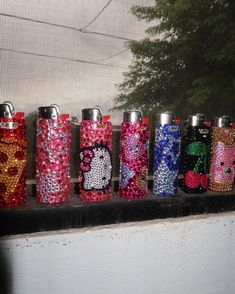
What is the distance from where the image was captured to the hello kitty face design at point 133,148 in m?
0.77

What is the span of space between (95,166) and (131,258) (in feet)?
0.83

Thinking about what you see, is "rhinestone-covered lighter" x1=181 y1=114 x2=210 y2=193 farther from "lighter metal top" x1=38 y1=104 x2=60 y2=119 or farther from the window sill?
"lighter metal top" x1=38 y1=104 x2=60 y2=119

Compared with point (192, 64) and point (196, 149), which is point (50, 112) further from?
point (192, 64)

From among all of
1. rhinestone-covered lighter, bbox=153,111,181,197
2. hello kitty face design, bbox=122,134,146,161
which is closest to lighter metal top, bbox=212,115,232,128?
rhinestone-covered lighter, bbox=153,111,181,197

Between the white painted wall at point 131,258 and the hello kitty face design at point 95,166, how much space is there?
11 cm

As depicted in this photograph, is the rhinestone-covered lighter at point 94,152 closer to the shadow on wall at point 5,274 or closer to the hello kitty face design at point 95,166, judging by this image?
the hello kitty face design at point 95,166

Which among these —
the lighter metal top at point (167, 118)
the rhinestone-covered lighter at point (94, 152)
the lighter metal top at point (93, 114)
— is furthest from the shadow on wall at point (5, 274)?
the lighter metal top at point (167, 118)

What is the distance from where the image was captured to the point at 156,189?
850 millimetres

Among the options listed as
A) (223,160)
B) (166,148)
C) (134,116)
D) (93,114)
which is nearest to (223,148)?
(223,160)

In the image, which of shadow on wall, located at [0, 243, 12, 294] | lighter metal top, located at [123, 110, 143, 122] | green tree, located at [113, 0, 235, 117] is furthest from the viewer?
green tree, located at [113, 0, 235, 117]

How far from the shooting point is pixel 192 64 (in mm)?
4168

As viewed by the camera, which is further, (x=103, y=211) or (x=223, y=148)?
(x=223, y=148)

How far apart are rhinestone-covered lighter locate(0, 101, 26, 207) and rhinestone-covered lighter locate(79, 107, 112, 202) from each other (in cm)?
14

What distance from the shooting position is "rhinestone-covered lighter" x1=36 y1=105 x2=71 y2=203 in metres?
0.70
